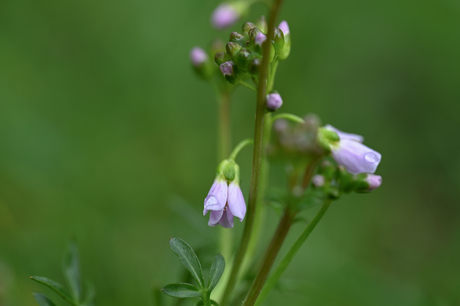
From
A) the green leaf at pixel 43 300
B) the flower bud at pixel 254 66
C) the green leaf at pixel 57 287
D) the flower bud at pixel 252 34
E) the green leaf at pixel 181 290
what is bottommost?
the green leaf at pixel 43 300

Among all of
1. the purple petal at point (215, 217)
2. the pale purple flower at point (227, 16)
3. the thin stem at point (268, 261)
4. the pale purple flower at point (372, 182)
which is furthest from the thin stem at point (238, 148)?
the pale purple flower at point (227, 16)

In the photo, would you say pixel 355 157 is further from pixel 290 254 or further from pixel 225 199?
pixel 225 199

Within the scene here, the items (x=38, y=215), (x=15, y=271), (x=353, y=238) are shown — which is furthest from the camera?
(x=353, y=238)

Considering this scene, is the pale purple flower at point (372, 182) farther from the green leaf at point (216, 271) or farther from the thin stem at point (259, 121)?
the green leaf at point (216, 271)

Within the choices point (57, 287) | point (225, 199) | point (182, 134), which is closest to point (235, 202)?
point (225, 199)

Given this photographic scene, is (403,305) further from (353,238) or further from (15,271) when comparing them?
(15,271)

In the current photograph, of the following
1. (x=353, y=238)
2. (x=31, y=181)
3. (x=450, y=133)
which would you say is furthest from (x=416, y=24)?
(x=31, y=181)

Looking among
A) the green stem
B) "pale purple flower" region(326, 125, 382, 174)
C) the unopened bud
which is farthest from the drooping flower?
"pale purple flower" region(326, 125, 382, 174)
